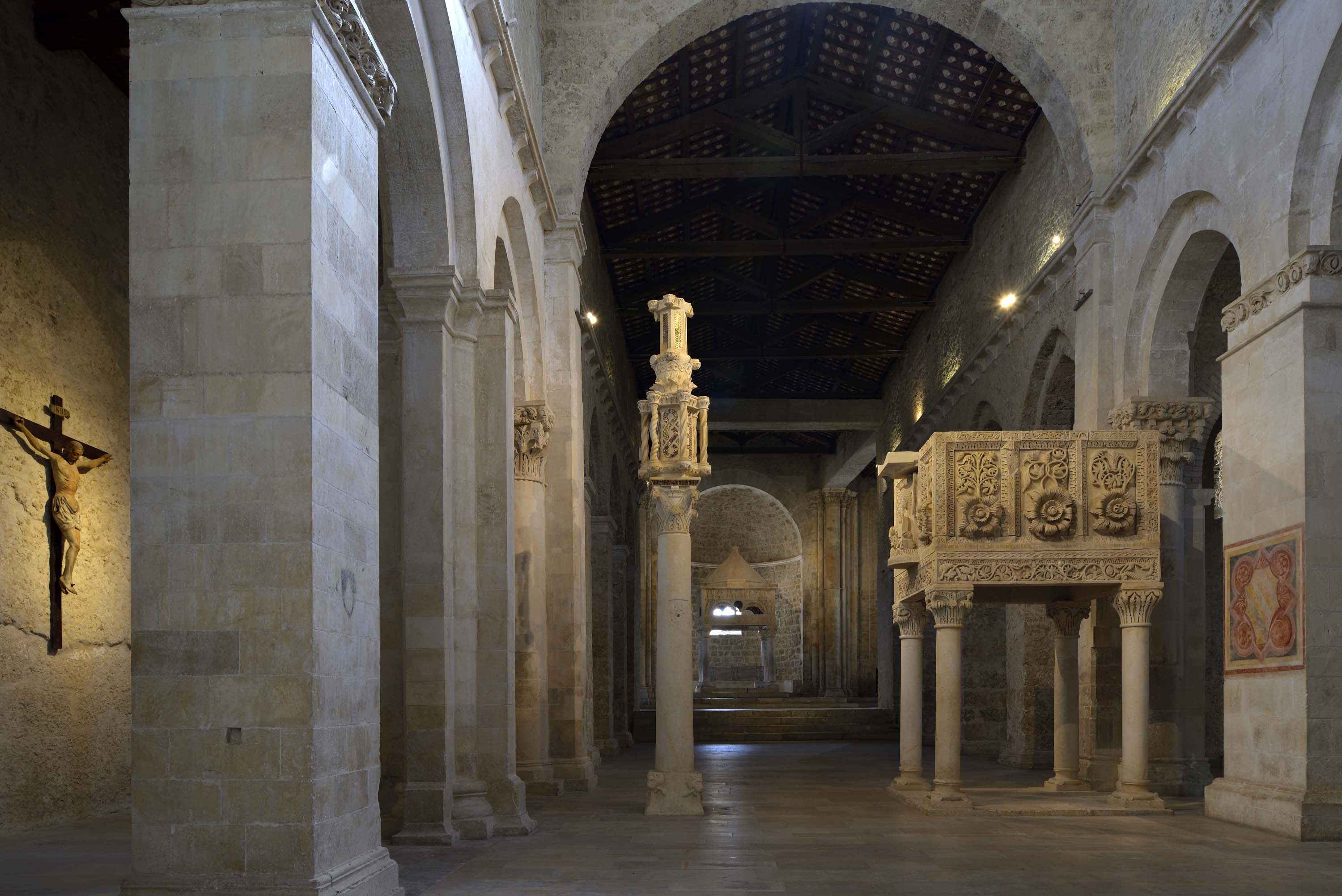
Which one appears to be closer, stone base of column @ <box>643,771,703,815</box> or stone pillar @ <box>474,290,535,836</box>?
stone pillar @ <box>474,290,535,836</box>

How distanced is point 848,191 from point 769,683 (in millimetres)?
21671

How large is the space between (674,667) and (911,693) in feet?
11.0

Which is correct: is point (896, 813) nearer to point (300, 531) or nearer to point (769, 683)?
point (300, 531)

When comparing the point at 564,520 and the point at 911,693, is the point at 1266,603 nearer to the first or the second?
the point at 911,693

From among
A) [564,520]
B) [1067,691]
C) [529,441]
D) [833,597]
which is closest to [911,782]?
[1067,691]

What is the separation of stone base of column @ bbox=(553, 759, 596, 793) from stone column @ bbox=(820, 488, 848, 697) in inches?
932

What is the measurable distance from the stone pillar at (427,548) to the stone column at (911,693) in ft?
18.9

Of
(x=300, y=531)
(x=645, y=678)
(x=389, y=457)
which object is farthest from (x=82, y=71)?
(x=645, y=678)

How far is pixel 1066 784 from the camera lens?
14.5 meters

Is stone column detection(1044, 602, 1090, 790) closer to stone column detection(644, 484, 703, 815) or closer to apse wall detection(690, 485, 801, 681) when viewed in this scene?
stone column detection(644, 484, 703, 815)

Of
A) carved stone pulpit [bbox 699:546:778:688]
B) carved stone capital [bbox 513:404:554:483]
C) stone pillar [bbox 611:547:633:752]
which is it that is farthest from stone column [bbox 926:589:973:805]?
carved stone pulpit [bbox 699:546:778:688]

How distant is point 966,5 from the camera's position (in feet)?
53.8

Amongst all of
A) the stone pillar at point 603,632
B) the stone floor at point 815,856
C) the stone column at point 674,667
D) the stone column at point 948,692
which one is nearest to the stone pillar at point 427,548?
the stone floor at point 815,856

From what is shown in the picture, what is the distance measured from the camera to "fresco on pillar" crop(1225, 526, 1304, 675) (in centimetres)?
1082
